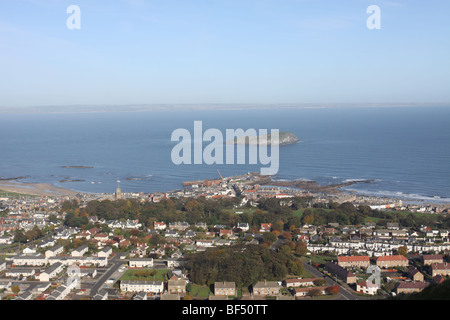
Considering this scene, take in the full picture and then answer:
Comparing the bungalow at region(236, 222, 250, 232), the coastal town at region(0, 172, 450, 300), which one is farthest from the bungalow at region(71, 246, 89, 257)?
the bungalow at region(236, 222, 250, 232)

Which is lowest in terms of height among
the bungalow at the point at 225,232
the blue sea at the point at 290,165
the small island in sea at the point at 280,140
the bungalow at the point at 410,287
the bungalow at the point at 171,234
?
the bungalow at the point at 171,234

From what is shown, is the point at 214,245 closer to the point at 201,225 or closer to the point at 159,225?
→ the point at 201,225

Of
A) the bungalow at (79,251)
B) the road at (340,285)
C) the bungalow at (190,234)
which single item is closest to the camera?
the road at (340,285)

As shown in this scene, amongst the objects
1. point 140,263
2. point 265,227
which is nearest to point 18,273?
point 140,263

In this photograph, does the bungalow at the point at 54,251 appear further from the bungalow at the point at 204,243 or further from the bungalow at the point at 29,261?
the bungalow at the point at 204,243

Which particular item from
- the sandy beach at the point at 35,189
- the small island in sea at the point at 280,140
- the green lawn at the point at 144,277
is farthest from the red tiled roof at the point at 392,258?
the small island in sea at the point at 280,140
